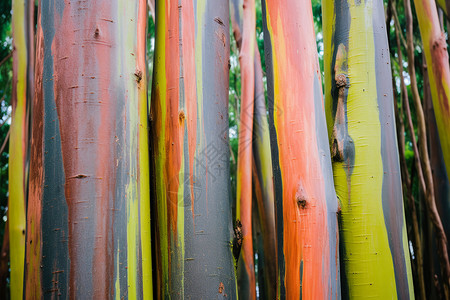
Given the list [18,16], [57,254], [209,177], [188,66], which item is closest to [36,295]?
[57,254]

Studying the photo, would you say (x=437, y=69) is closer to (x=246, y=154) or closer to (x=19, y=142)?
(x=246, y=154)

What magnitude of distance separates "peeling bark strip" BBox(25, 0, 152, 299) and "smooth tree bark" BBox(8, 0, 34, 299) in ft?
4.51

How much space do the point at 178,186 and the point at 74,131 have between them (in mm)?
355

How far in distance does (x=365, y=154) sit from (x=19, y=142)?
6.92 feet

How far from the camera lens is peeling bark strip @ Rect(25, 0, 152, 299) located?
111cm

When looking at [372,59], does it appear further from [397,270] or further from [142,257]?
[142,257]

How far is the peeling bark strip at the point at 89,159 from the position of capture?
1110 millimetres

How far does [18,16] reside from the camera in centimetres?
264

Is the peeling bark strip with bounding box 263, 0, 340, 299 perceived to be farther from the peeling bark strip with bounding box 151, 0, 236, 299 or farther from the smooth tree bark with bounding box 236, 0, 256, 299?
the smooth tree bark with bounding box 236, 0, 256, 299

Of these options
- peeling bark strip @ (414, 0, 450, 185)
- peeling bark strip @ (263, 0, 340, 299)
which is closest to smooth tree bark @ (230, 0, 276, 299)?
peeling bark strip @ (414, 0, 450, 185)

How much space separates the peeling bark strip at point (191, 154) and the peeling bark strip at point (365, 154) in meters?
0.44

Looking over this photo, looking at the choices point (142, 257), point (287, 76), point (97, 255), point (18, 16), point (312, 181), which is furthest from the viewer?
point (18, 16)

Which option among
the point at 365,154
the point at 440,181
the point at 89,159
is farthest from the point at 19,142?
the point at 440,181

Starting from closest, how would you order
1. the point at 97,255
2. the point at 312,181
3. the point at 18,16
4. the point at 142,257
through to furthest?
the point at 97,255
the point at 142,257
the point at 312,181
the point at 18,16
